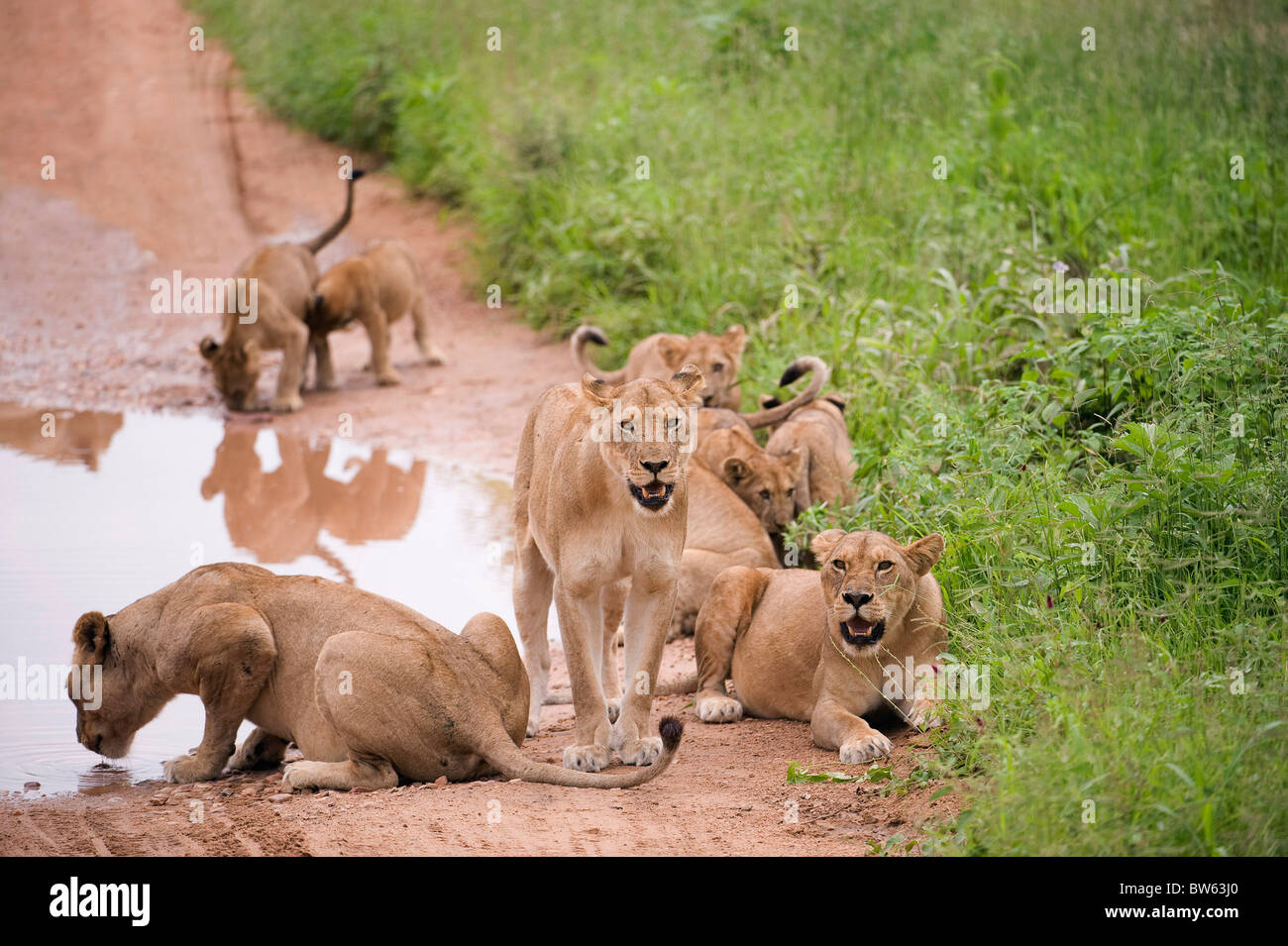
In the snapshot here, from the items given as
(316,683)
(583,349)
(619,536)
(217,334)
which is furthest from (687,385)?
(217,334)

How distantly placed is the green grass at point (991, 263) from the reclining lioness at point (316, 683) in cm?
165

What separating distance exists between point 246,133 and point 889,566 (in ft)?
47.6

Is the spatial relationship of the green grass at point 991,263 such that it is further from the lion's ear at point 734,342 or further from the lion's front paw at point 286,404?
the lion's front paw at point 286,404

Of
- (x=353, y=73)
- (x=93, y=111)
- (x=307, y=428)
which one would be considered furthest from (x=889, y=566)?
(x=93, y=111)

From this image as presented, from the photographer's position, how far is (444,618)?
7.39m

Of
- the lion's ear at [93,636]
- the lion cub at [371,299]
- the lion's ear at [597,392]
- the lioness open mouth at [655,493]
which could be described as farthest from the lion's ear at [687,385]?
the lion cub at [371,299]

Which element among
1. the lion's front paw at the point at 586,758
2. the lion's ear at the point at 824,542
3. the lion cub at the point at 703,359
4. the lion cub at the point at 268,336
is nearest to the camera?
the lion's front paw at the point at 586,758

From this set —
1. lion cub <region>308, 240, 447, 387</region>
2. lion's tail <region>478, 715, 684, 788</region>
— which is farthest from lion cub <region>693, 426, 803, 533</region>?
lion cub <region>308, 240, 447, 387</region>

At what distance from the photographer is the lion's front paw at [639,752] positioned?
5578 millimetres

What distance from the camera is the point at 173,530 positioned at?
888cm

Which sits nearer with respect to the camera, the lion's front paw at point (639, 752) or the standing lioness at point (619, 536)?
the standing lioness at point (619, 536)

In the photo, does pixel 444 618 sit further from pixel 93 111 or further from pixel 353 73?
pixel 93 111

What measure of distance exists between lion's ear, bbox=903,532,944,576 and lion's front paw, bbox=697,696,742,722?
1.11 metres

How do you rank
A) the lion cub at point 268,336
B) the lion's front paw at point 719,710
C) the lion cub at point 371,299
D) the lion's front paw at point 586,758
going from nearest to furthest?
the lion's front paw at point 586,758 < the lion's front paw at point 719,710 < the lion cub at point 268,336 < the lion cub at point 371,299
